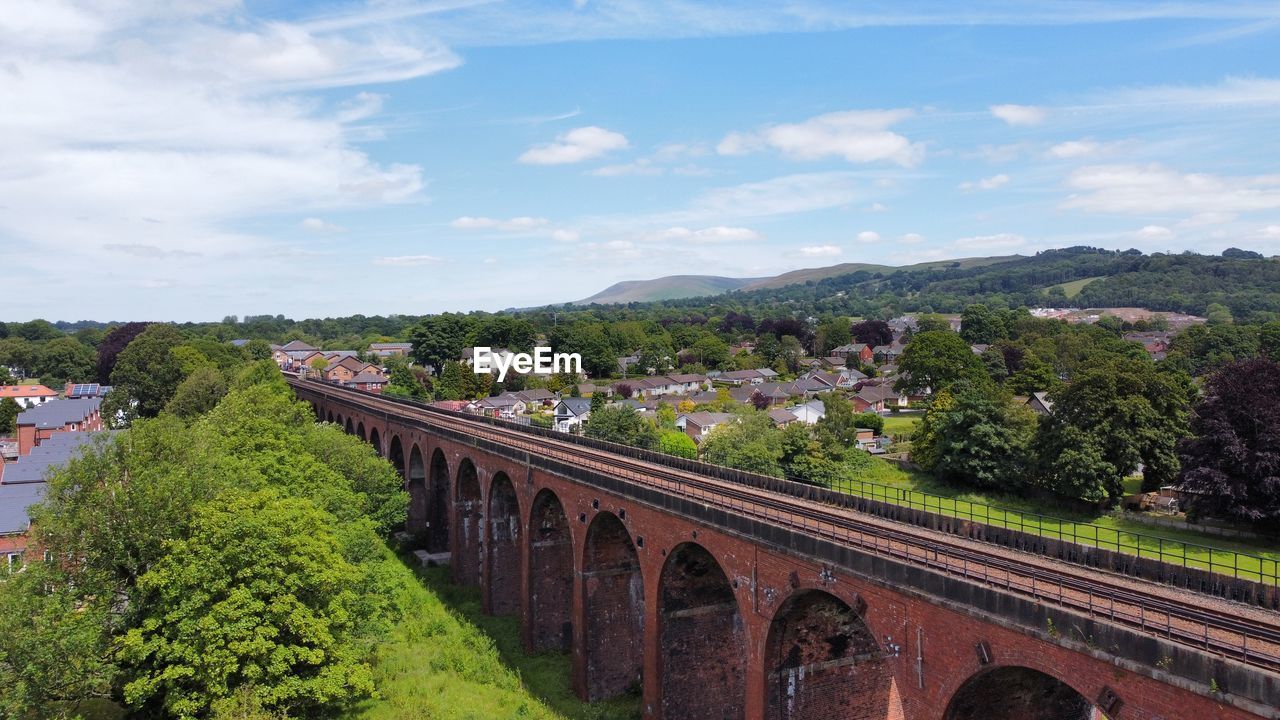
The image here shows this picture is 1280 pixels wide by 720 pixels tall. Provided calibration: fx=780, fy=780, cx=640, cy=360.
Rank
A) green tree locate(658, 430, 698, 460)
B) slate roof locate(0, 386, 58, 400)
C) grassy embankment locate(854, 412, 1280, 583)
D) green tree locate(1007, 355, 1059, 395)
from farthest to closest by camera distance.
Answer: slate roof locate(0, 386, 58, 400) < green tree locate(1007, 355, 1059, 395) < green tree locate(658, 430, 698, 460) < grassy embankment locate(854, 412, 1280, 583)

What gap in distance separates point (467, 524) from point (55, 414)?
52582 millimetres

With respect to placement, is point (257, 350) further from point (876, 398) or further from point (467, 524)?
point (467, 524)

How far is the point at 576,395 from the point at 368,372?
40733 mm

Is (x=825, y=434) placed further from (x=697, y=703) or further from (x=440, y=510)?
(x=697, y=703)

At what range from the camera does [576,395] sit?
9881 cm

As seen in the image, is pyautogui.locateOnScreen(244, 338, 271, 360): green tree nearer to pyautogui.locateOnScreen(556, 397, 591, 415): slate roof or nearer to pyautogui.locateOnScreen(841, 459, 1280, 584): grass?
pyautogui.locateOnScreen(556, 397, 591, 415): slate roof

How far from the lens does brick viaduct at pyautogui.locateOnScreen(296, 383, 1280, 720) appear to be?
13023mm

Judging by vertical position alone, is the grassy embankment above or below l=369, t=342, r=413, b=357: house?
below

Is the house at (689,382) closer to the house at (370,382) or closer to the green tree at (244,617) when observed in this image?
the house at (370,382)

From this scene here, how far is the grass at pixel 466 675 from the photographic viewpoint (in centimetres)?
2702

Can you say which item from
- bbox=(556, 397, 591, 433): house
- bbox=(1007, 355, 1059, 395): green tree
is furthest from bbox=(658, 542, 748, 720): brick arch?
bbox=(1007, 355, 1059, 395): green tree

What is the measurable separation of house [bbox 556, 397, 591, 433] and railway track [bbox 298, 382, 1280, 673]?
58.3 metres

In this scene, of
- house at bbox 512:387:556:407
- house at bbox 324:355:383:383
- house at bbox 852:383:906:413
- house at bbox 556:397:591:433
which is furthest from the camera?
house at bbox 324:355:383:383

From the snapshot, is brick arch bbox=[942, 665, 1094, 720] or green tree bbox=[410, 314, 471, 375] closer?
brick arch bbox=[942, 665, 1094, 720]
